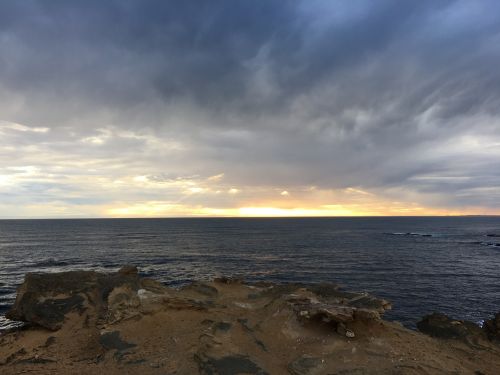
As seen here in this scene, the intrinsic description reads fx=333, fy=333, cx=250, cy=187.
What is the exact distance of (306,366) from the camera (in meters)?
16.2

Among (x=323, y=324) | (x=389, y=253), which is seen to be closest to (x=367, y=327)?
(x=323, y=324)

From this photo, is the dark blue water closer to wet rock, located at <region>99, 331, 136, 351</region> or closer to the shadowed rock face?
the shadowed rock face

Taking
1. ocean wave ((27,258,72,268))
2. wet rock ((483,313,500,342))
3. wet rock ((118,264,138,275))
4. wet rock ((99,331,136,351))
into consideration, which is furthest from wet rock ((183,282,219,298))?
ocean wave ((27,258,72,268))

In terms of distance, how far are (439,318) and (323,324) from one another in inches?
378

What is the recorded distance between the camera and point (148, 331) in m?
19.8

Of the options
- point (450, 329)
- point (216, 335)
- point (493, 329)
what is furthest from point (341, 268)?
point (216, 335)

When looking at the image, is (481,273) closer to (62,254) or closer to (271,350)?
(271,350)

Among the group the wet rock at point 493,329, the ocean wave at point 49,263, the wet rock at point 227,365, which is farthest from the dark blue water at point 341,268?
the wet rock at point 227,365

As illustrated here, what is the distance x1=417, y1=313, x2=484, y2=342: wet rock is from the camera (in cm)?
2119

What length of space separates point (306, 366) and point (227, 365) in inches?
151

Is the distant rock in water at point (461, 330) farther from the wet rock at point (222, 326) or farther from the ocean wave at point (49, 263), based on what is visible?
the ocean wave at point (49, 263)

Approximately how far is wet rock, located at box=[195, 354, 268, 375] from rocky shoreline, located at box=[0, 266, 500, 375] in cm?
5

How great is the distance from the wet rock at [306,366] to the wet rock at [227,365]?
1.39 m

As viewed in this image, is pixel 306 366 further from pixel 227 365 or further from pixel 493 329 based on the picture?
pixel 493 329
